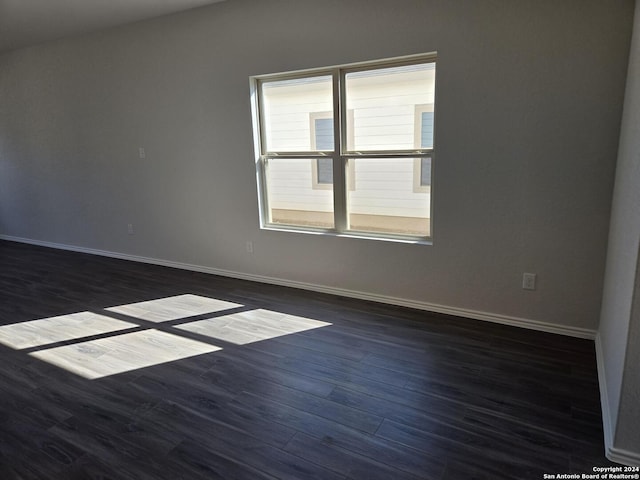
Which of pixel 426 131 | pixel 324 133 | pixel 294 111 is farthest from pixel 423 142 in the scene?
pixel 294 111

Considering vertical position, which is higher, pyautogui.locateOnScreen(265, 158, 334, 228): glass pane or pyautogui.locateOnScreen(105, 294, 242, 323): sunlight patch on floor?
pyautogui.locateOnScreen(265, 158, 334, 228): glass pane

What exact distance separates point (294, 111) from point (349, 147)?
2.15 feet

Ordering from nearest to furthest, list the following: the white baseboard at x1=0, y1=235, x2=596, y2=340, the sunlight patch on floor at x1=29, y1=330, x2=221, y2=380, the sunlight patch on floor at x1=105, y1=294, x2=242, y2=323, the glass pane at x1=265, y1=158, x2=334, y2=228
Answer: the sunlight patch on floor at x1=29, y1=330, x2=221, y2=380 < the white baseboard at x1=0, y1=235, x2=596, y2=340 < the sunlight patch on floor at x1=105, y1=294, x2=242, y2=323 < the glass pane at x1=265, y1=158, x2=334, y2=228

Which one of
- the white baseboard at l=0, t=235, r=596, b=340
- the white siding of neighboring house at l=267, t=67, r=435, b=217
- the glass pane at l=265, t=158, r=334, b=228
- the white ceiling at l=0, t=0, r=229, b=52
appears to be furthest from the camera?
the glass pane at l=265, t=158, r=334, b=228

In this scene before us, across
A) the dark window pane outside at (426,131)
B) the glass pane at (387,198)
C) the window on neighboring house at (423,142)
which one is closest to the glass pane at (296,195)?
the glass pane at (387,198)

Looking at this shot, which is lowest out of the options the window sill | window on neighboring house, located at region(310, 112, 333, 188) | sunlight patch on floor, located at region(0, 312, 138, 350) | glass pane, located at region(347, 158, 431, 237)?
sunlight patch on floor, located at region(0, 312, 138, 350)

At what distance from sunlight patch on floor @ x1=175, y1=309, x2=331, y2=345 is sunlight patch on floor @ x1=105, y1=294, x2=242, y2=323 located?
0.21m

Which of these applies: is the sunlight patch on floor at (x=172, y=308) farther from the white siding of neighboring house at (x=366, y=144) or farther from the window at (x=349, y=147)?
the white siding of neighboring house at (x=366, y=144)

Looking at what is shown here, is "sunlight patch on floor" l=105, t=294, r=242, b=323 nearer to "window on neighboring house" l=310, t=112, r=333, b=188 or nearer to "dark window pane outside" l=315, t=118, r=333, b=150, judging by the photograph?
"window on neighboring house" l=310, t=112, r=333, b=188

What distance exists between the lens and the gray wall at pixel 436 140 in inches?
100

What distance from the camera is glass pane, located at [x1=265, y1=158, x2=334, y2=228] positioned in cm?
371

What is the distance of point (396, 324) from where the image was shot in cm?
304

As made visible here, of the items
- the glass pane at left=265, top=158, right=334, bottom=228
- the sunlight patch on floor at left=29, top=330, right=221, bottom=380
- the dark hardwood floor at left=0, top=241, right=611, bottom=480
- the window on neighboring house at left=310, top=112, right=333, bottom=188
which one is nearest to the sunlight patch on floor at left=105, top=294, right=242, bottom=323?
the dark hardwood floor at left=0, top=241, right=611, bottom=480

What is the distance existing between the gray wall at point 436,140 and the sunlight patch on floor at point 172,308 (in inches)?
27.0
